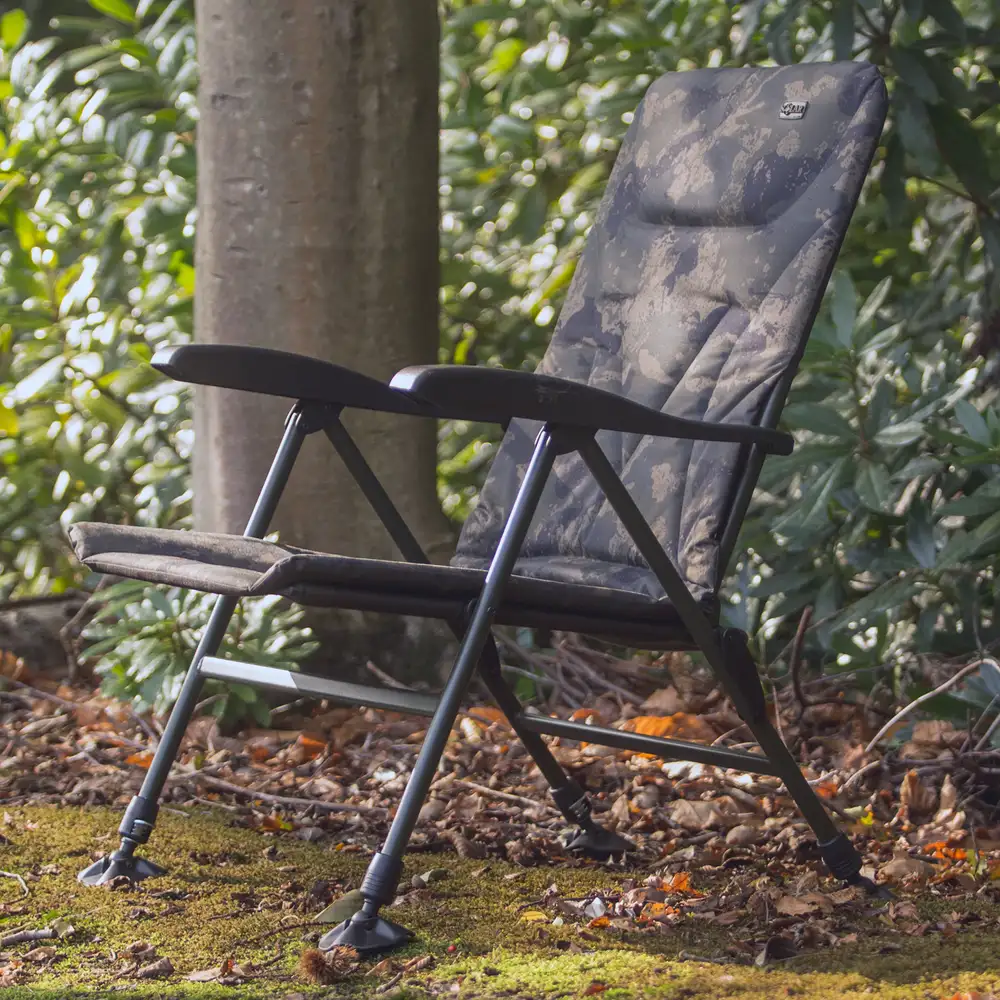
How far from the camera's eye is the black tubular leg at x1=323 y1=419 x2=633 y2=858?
223 centimetres

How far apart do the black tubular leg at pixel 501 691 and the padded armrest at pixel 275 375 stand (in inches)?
2.3

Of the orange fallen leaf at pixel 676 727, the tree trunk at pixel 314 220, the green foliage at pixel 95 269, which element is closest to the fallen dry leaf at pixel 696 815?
the orange fallen leaf at pixel 676 727

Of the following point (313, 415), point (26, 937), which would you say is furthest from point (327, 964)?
point (313, 415)

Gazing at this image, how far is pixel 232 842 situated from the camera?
2408 millimetres

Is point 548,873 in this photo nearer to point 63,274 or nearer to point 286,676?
point 286,676

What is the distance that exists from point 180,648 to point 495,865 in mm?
1155

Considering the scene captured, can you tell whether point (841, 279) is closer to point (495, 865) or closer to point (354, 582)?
point (495, 865)

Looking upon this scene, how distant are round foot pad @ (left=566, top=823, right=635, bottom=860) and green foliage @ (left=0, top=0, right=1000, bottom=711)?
93 centimetres

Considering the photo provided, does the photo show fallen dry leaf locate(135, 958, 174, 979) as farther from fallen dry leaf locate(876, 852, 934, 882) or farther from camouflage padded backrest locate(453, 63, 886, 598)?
fallen dry leaf locate(876, 852, 934, 882)

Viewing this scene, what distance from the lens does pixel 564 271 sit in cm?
430

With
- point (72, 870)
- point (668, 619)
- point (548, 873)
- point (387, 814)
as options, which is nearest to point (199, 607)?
point (387, 814)

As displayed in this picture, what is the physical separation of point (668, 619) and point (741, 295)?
0.63 metres

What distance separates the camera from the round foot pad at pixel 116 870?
7.09 feet

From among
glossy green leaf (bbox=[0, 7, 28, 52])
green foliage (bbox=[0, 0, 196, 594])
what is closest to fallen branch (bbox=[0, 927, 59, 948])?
green foliage (bbox=[0, 0, 196, 594])
